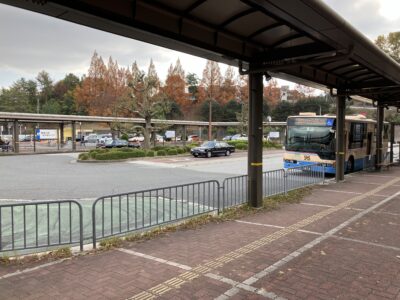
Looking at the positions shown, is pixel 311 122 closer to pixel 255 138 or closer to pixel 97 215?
pixel 255 138

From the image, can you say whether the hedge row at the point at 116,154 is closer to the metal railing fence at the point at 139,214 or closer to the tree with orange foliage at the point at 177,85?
the metal railing fence at the point at 139,214

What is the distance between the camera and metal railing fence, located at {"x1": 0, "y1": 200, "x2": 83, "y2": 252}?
579 cm

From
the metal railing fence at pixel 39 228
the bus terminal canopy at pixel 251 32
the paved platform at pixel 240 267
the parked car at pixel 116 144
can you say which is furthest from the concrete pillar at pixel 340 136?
the parked car at pixel 116 144

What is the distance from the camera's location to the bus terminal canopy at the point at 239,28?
5523mm

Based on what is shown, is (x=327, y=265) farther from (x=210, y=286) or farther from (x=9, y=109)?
(x=9, y=109)

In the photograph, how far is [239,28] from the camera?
7730 millimetres

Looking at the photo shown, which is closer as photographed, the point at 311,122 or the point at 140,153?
the point at 311,122

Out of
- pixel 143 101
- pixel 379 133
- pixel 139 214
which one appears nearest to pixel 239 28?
pixel 139 214

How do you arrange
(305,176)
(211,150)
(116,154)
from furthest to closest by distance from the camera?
(211,150), (116,154), (305,176)

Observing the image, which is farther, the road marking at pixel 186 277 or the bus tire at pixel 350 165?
the bus tire at pixel 350 165

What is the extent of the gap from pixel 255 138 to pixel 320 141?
7.90 metres

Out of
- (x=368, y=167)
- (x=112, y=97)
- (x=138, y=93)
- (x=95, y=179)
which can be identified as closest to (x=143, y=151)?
(x=138, y=93)

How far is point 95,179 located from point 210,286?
12.5 m

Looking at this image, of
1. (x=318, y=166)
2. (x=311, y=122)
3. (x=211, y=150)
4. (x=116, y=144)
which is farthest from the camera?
(x=116, y=144)
